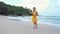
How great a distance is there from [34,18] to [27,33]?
7.33 ft

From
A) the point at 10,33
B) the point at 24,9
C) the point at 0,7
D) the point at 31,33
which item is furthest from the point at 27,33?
the point at 24,9

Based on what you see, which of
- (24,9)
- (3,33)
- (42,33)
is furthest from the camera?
(24,9)

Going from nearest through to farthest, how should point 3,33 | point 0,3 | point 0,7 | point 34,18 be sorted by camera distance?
point 3,33
point 34,18
point 0,7
point 0,3

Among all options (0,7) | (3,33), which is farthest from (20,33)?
(0,7)

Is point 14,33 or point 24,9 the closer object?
point 14,33

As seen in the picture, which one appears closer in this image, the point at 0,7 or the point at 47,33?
the point at 47,33

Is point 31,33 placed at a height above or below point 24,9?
above

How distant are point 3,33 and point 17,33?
66cm

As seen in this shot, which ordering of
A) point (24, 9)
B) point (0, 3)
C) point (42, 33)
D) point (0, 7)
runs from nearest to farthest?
point (42, 33) < point (0, 7) < point (0, 3) < point (24, 9)

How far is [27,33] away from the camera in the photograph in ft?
31.3

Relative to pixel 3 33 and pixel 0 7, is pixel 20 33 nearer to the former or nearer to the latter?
pixel 3 33

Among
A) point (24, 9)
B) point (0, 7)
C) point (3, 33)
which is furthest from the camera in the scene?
point (24, 9)

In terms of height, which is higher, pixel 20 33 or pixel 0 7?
pixel 20 33

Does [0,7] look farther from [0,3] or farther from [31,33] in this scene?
[31,33]
